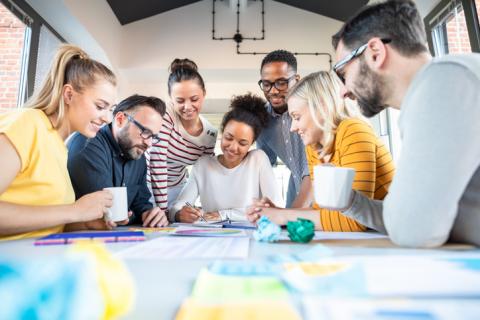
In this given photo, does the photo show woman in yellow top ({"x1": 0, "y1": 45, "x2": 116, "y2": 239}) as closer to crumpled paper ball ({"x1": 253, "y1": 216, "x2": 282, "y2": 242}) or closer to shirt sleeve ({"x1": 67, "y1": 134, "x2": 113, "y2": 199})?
shirt sleeve ({"x1": 67, "y1": 134, "x2": 113, "y2": 199})

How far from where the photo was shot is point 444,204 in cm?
56

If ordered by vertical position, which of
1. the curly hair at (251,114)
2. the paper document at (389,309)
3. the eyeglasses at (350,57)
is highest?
the curly hair at (251,114)

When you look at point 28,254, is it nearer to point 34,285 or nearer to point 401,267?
point 34,285

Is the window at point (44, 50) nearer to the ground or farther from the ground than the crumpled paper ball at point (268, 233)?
farther from the ground

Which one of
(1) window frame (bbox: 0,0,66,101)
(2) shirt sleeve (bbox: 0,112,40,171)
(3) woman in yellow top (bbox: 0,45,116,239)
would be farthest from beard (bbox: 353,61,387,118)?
(1) window frame (bbox: 0,0,66,101)

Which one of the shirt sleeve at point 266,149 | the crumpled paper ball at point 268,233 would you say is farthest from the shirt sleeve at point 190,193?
the crumpled paper ball at point 268,233

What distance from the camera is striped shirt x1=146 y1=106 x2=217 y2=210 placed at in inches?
66.5

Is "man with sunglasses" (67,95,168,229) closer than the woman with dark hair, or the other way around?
"man with sunglasses" (67,95,168,229)

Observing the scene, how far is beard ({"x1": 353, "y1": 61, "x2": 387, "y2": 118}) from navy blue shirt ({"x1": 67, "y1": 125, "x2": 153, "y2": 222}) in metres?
0.92

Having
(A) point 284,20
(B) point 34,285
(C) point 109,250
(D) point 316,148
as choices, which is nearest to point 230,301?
(B) point 34,285

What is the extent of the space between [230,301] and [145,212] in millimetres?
1116

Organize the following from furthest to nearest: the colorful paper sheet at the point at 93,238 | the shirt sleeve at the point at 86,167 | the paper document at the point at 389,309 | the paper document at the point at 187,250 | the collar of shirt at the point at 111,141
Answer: the collar of shirt at the point at 111,141
the shirt sleeve at the point at 86,167
the colorful paper sheet at the point at 93,238
the paper document at the point at 187,250
the paper document at the point at 389,309

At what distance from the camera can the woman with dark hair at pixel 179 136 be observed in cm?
170

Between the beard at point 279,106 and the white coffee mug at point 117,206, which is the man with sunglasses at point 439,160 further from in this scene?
the beard at point 279,106
